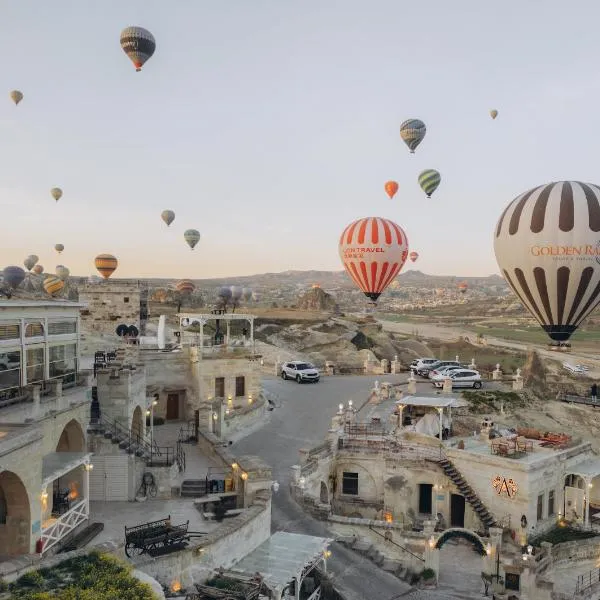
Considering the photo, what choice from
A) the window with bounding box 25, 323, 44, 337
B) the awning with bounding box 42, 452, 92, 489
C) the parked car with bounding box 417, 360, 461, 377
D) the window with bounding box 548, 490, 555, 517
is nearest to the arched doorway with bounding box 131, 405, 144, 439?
the window with bounding box 25, 323, 44, 337

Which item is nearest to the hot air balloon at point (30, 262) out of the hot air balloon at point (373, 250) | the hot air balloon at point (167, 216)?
the hot air balloon at point (167, 216)

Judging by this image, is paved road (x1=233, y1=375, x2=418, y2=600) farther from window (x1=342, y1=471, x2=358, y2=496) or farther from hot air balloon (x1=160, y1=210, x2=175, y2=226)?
hot air balloon (x1=160, y1=210, x2=175, y2=226)

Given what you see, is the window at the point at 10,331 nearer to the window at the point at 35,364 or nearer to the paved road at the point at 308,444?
the window at the point at 35,364

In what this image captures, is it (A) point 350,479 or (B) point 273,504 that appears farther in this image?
(A) point 350,479

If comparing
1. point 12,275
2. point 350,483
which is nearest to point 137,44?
point 12,275

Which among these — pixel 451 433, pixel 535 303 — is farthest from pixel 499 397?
pixel 535 303

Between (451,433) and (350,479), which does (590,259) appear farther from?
(350,479)
